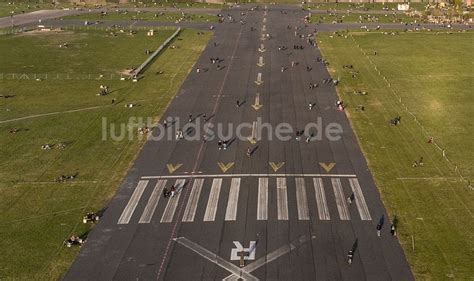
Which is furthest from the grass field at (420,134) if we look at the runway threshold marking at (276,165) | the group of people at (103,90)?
the group of people at (103,90)

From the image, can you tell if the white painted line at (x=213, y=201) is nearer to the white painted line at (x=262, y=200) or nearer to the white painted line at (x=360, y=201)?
the white painted line at (x=262, y=200)

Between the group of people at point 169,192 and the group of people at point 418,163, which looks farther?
the group of people at point 418,163

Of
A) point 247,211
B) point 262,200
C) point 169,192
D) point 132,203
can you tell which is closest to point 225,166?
point 169,192

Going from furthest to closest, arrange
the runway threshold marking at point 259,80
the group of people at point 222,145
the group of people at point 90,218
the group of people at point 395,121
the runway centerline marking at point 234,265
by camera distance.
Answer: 1. the runway threshold marking at point 259,80
2. the group of people at point 395,121
3. the group of people at point 222,145
4. the group of people at point 90,218
5. the runway centerline marking at point 234,265

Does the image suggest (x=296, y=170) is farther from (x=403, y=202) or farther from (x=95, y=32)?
(x=95, y=32)

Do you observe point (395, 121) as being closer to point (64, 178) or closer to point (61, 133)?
point (64, 178)

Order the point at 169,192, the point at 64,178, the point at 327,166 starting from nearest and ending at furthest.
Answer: the point at 169,192 < the point at 64,178 < the point at 327,166

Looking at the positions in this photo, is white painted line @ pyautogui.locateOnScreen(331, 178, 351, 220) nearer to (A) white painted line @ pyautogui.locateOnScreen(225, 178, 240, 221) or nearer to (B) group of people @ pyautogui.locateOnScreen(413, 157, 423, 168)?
(A) white painted line @ pyautogui.locateOnScreen(225, 178, 240, 221)
